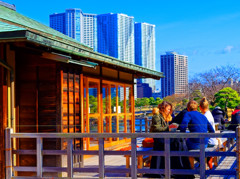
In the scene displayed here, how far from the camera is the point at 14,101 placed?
793 cm

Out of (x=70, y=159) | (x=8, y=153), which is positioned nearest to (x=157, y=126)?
(x=70, y=159)

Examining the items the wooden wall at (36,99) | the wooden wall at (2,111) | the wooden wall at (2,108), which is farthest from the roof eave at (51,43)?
the wooden wall at (2,111)

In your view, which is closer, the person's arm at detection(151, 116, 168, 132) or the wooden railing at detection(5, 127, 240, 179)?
the wooden railing at detection(5, 127, 240, 179)

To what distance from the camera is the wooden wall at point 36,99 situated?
8086 mm

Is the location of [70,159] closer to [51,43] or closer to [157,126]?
[157,126]

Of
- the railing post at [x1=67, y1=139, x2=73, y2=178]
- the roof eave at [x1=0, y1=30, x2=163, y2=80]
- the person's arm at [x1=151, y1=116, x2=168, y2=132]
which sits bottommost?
the railing post at [x1=67, y1=139, x2=73, y2=178]

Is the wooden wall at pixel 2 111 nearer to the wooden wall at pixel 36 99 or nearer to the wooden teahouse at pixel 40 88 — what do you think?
the wooden teahouse at pixel 40 88

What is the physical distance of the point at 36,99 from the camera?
8.11 meters

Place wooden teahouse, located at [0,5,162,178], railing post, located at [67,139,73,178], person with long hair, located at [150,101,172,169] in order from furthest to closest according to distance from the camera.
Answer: wooden teahouse, located at [0,5,162,178], person with long hair, located at [150,101,172,169], railing post, located at [67,139,73,178]

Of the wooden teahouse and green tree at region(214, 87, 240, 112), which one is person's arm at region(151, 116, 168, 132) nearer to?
the wooden teahouse

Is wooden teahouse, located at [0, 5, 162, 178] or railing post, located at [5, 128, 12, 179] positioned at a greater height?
wooden teahouse, located at [0, 5, 162, 178]

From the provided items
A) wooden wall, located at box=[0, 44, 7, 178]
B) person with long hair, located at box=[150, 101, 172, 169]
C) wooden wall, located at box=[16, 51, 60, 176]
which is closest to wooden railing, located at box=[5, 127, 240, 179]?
wooden wall, located at box=[0, 44, 7, 178]

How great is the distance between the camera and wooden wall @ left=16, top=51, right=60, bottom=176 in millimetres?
8086

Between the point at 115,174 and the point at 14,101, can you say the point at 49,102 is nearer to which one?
the point at 14,101
